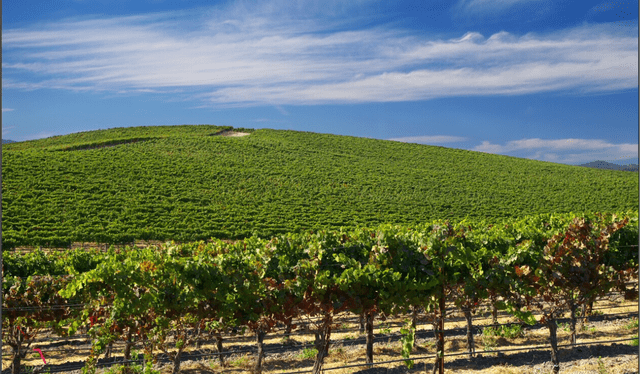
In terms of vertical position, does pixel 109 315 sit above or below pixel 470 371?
above

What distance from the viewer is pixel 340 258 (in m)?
6.85

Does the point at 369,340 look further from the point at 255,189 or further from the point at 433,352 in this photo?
the point at 255,189

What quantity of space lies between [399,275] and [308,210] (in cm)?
2790

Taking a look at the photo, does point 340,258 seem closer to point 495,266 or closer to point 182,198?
point 495,266

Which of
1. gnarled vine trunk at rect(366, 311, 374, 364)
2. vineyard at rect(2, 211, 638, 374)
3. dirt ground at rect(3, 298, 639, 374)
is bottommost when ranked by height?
dirt ground at rect(3, 298, 639, 374)

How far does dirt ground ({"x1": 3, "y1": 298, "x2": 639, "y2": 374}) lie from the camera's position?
26.5 ft

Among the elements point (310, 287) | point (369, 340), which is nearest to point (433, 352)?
point (369, 340)

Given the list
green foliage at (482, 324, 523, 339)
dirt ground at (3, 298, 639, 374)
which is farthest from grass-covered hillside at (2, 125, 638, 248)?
green foliage at (482, 324, 523, 339)

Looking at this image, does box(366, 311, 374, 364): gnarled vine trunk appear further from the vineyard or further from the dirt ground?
the dirt ground

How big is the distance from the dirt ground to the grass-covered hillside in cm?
1627

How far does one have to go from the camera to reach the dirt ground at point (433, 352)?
806 cm

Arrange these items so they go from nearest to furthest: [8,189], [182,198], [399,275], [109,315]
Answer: [399,275], [109,315], [8,189], [182,198]

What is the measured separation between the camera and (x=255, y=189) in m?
39.5

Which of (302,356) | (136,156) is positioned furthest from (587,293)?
(136,156)
